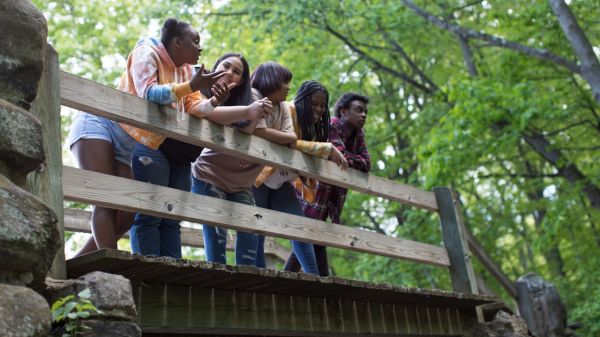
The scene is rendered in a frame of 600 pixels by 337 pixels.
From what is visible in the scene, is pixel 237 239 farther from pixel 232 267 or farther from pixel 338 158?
pixel 232 267

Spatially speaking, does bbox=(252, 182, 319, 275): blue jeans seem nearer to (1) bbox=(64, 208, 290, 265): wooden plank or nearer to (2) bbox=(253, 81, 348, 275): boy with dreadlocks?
(2) bbox=(253, 81, 348, 275): boy with dreadlocks

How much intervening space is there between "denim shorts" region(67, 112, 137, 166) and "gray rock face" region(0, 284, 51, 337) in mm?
1522

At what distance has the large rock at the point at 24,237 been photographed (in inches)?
104

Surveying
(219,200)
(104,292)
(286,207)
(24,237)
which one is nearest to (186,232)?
(286,207)

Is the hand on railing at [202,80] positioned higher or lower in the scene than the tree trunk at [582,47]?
lower

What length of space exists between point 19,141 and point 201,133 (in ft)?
4.49

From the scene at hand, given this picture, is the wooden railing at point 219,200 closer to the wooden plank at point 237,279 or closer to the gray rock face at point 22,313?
the wooden plank at point 237,279

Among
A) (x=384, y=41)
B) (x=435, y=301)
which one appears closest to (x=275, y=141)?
(x=435, y=301)

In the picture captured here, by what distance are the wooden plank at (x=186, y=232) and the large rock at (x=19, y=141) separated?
9.79 feet

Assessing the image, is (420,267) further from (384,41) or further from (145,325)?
(145,325)

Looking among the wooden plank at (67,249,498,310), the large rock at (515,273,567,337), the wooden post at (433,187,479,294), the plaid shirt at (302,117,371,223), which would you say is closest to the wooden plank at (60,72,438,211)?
the plaid shirt at (302,117,371,223)

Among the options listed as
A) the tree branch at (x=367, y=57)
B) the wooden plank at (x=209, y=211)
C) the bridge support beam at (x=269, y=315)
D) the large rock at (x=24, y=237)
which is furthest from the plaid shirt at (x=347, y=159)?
the tree branch at (x=367, y=57)

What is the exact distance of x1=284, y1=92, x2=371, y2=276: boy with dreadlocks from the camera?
18.6 feet

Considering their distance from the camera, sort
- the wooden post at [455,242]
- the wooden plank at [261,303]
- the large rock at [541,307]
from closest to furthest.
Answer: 1. the wooden plank at [261,303]
2. the wooden post at [455,242]
3. the large rock at [541,307]
